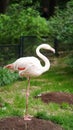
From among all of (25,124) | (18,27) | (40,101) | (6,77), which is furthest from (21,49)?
(25,124)

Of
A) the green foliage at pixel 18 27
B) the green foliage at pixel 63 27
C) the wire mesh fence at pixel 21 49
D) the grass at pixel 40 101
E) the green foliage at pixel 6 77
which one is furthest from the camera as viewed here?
the green foliage at pixel 18 27

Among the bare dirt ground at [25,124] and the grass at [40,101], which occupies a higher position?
the bare dirt ground at [25,124]

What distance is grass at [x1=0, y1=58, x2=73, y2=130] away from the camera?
9569 millimetres

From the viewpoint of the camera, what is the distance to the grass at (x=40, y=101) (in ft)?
31.4

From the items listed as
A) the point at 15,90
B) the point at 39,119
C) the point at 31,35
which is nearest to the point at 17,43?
the point at 31,35

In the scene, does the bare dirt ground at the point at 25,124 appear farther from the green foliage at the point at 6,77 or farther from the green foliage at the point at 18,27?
the green foliage at the point at 18,27

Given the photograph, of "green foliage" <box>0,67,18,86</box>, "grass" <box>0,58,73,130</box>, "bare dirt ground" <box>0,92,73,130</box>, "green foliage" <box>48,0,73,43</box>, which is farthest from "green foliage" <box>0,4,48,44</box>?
"bare dirt ground" <box>0,92,73,130</box>

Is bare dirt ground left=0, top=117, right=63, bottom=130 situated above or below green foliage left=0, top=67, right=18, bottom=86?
above

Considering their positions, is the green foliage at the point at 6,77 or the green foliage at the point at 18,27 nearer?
the green foliage at the point at 6,77

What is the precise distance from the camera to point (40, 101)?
11.4 metres

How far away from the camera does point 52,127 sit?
28.5ft

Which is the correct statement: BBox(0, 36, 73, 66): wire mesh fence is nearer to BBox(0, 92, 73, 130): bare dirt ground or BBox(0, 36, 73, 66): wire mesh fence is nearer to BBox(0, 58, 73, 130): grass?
BBox(0, 58, 73, 130): grass

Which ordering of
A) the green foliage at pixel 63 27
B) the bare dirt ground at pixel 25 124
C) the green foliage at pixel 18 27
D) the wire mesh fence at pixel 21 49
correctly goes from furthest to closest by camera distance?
the green foliage at pixel 18 27
the green foliage at pixel 63 27
the wire mesh fence at pixel 21 49
the bare dirt ground at pixel 25 124

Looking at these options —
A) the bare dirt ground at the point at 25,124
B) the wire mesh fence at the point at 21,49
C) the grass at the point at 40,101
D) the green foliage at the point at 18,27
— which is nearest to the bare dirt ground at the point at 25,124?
the bare dirt ground at the point at 25,124
